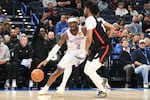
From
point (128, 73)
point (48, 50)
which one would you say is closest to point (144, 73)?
point (128, 73)

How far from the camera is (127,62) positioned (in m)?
14.9

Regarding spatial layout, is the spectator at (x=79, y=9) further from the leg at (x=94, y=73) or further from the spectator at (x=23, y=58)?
the leg at (x=94, y=73)

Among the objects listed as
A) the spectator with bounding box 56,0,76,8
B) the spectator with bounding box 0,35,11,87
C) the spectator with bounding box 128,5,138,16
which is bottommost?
the spectator with bounding box 0,35,11,87

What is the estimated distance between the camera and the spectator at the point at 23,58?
14.0 metres

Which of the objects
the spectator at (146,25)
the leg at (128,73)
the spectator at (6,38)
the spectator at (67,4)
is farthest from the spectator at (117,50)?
the spectator at (67,4)

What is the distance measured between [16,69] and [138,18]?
21.6ft

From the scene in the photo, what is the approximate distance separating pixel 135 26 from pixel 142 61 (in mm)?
3128

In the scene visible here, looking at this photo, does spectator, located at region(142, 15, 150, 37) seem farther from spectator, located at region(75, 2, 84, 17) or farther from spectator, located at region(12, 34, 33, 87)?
spectator, located at region(12, 34, 33, 87)

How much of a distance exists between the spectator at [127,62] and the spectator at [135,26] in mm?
2705

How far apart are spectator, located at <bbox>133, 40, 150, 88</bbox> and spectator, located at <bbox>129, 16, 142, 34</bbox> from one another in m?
2.41

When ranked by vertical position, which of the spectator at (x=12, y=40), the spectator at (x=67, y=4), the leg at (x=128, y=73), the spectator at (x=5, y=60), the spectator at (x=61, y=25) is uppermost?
the spectator at (x=67, y=4)

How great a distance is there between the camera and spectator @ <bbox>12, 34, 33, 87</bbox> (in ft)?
46.0

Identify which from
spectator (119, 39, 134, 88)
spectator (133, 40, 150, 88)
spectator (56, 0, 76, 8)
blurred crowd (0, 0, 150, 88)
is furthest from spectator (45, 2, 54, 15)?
spectator (133, 40, 150, 88)

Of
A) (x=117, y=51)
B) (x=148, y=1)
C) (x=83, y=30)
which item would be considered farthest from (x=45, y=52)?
(x=148, y=1)
